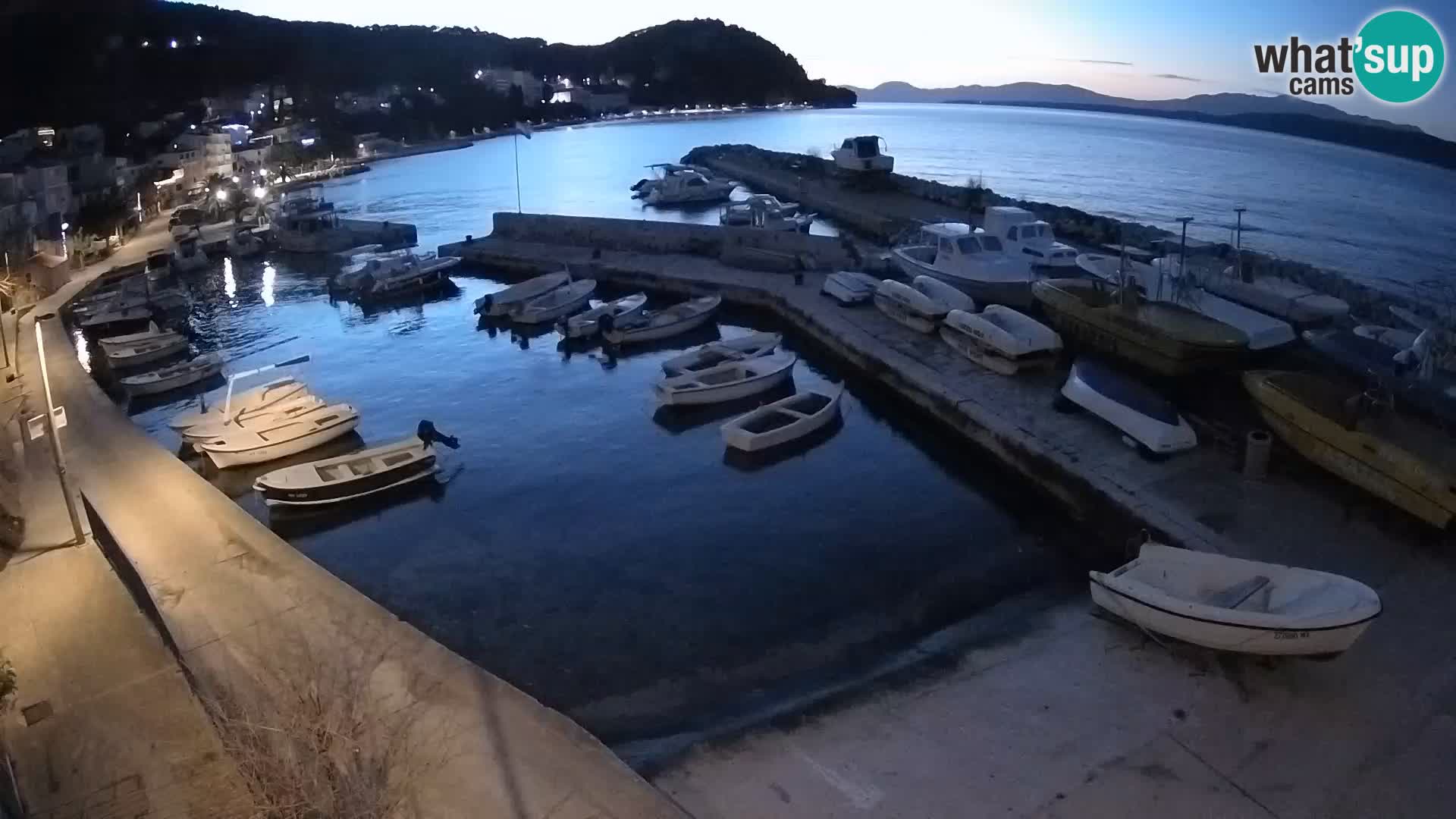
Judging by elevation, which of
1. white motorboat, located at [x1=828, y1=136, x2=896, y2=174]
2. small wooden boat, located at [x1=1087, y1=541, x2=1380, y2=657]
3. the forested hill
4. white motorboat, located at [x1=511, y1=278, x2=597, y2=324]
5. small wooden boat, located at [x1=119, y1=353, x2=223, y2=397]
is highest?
the forested hill

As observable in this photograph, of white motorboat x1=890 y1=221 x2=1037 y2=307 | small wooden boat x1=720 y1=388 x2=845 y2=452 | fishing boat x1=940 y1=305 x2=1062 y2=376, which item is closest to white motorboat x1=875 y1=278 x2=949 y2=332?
fishing boat x1=940 y1=305 x2=1062 y2=376

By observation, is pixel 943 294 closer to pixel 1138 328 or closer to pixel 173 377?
pixel 1138 328

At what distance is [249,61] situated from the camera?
110000 mm

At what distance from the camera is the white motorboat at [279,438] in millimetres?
16234

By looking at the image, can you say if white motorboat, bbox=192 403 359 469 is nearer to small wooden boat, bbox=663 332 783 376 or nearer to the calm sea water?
small wooden boat, bbox=663 332 783 376

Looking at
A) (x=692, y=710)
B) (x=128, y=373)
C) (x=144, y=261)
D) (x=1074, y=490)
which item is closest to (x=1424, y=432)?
(x=1074, y=490)

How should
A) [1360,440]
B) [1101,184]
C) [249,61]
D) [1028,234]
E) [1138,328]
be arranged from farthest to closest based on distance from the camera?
[249,61] → [1101,184] → [1028,234] → [1138,328] → [1360,440]

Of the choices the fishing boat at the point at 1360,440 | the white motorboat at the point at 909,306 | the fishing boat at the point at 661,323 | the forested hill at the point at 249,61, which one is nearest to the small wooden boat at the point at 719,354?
the white motorboat at the point at 909,306

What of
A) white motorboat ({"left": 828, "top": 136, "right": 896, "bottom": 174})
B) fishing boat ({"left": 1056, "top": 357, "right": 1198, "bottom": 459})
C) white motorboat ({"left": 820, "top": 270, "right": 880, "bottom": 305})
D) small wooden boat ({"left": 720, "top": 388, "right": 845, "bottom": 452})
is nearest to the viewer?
fishing boat ({"left": 1056, "top": 357, "right": 1198, "bottom": 459})

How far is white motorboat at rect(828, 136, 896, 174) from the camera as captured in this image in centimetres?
4378

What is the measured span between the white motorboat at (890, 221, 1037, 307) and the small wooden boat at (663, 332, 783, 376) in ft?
16.8

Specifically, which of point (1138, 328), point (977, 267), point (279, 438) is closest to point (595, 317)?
point (279, 438)

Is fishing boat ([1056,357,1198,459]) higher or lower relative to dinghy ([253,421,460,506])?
higher

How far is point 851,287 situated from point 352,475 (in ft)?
44.3
